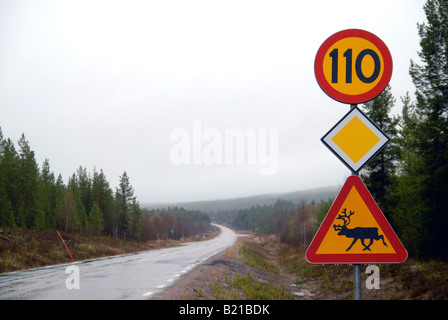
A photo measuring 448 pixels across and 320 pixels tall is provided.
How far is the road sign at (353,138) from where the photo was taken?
364cm

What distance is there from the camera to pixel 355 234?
3.46m

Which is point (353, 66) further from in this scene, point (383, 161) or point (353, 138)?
point (383, 161)

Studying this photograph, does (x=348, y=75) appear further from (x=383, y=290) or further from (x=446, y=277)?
(x=383, y=290)

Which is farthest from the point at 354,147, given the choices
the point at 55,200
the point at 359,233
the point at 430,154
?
the point at 55,200

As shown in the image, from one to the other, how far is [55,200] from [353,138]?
280 feet

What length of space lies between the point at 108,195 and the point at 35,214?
28.6m

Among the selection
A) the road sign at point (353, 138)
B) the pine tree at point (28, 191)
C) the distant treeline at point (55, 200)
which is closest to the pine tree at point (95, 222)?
the distant treeline at point (55, 200)

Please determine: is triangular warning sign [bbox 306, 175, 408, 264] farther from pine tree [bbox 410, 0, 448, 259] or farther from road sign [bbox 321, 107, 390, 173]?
pine tree [bbox 410, 0, 448, 259]

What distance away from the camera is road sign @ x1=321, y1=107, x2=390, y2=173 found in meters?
3.64

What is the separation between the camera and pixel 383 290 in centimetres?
1409

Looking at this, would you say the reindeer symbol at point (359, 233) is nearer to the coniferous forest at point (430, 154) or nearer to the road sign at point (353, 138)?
the road sign at point (353, 138)

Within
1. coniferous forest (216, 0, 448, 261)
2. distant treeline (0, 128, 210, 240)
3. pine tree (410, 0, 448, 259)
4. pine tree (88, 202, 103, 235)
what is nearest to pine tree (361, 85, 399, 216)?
coniferous forest (216, 0, 448, 261)

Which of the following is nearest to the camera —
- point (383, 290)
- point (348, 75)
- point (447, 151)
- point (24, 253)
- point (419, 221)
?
point (348, 75)
